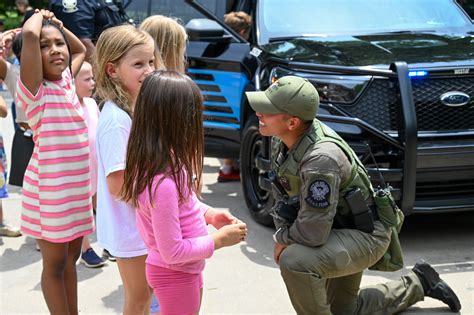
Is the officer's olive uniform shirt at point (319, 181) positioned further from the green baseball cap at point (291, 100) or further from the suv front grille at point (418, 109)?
the suv front grille at point (418, 109)

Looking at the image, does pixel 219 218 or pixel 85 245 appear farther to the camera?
Result: pixel 85 245

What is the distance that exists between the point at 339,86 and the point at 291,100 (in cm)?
175

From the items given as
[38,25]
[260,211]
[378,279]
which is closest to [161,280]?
[38,25]

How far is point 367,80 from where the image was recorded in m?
5.26

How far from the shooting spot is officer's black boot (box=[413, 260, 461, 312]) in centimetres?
428

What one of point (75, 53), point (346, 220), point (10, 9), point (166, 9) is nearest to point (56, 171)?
point (75, 53)

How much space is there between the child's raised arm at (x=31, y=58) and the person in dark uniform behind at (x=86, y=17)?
→ 2.84m

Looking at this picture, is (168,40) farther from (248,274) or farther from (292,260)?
(248,274)

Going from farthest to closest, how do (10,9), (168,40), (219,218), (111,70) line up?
(10,9) → (168,40) → (111,70) → (219,218)

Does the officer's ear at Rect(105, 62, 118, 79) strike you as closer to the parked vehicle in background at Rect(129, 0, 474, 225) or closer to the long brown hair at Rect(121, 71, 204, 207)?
the long brown hair at Rect(121, 71, 204, 207)

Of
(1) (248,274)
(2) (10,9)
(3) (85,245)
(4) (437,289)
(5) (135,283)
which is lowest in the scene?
(2) (10,9)

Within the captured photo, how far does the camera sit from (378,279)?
4.88 meters

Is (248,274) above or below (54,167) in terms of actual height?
below

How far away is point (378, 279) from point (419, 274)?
56 centimetres
